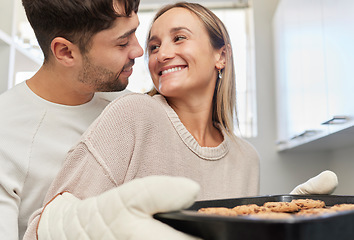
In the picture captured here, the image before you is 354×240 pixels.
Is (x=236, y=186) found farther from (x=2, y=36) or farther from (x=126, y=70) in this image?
(x=2, y=36)

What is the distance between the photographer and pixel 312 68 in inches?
70.6

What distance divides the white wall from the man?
1.69 metres

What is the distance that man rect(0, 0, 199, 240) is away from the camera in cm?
110

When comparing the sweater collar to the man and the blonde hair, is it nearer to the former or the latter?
the blonde hair

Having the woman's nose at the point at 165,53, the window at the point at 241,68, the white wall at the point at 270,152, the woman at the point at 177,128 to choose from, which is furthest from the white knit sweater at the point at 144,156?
the window at the point at 241,68

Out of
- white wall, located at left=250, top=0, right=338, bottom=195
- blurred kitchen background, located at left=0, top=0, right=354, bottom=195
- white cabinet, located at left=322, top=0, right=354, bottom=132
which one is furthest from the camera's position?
white wall, located at left=250, top=0, right=338, bottom=195

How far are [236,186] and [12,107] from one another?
0.68 m

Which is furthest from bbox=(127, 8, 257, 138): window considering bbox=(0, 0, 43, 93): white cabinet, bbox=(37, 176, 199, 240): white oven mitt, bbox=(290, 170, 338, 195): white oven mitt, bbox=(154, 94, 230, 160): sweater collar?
bbox=(37, 176, 199, 240): white oven mitt

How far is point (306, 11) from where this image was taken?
1.86 meters

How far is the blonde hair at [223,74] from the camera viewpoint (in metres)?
1.17

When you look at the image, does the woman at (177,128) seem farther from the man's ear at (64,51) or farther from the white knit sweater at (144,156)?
the man's ear at (64,51)

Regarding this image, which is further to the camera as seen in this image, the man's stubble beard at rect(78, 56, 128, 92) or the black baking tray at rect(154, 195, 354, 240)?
the man's stubble beard at rect(78, 56, 128, 92)

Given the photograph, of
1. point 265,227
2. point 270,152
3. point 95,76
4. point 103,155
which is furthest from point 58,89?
point 270,152

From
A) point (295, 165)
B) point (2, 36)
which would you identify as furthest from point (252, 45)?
point (2, 36)
